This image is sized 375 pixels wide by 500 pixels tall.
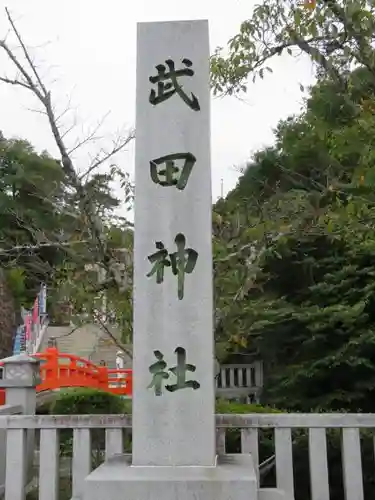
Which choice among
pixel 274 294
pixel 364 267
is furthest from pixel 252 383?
pixel 364 267

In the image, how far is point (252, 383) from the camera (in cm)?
1020

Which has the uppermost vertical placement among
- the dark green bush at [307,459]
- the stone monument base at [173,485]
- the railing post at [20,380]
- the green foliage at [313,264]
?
the green foliage at [313,264]

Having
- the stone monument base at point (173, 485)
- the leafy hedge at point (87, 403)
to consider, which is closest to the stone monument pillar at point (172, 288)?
the stone monument base at point (173, 485)

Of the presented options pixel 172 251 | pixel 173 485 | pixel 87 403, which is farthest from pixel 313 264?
pixel 173 485

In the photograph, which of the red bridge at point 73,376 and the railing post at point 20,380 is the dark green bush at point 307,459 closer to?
the railing post at point 20,380

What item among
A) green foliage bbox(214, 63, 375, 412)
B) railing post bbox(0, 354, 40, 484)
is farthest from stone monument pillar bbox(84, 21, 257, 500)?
railing post bbox(0, 354, 40, 484)

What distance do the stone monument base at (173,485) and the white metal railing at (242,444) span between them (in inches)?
16.7

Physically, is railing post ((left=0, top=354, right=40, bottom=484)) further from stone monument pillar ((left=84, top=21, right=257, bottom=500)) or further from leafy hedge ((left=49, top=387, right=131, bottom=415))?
leafy hedge ((left=49, top=387, right=131, bottom=415))

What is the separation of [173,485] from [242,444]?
688 mm

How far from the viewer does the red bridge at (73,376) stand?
9680 mm

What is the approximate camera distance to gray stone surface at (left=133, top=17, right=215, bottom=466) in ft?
9.38

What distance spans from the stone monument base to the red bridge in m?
6.82

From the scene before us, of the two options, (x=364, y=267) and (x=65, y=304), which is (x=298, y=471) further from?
(x=364, y=267)

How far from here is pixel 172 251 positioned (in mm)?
3035
